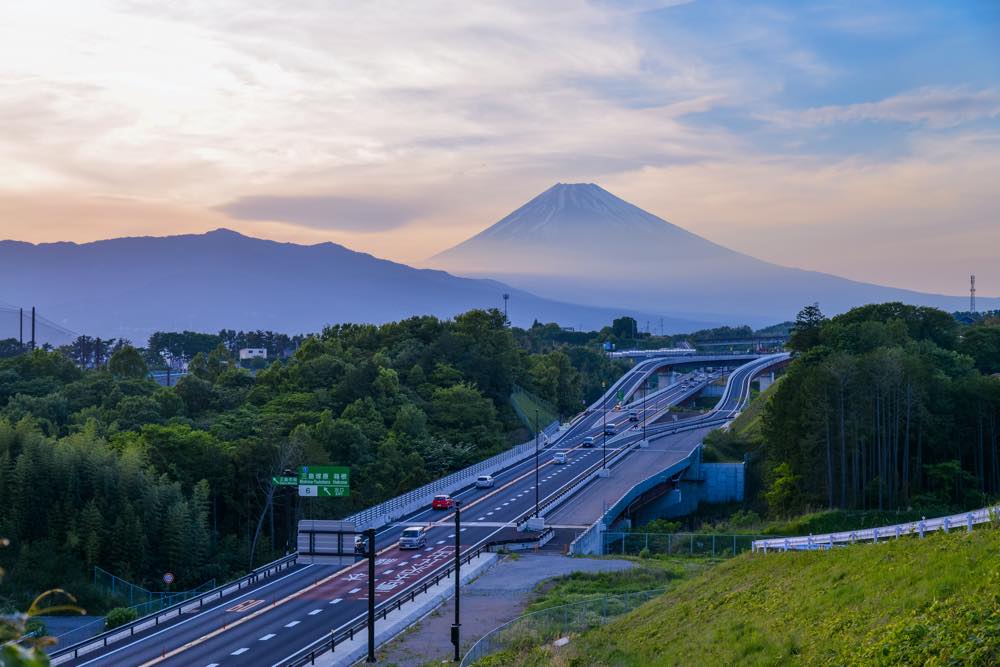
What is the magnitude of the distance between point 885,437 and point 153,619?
1804 inches

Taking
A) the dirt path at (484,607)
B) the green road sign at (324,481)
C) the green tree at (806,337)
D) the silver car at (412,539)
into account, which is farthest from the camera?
the green tree at (806,337)

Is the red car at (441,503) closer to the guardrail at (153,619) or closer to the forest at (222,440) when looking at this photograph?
the forest at (222,440)

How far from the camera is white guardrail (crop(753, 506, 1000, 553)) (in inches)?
1012

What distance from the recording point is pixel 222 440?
233 feet

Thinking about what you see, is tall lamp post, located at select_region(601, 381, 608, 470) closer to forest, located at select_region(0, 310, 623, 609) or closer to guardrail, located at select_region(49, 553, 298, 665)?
forest, located at select_region(0, 310, 623, 609)

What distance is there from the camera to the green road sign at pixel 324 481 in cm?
5028

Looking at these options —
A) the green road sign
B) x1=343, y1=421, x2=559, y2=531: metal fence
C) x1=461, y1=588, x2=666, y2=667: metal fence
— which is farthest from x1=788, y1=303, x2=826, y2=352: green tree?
x1=461, y1=588, x2=666, y2=667: metal fence

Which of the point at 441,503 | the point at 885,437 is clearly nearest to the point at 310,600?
the point at 441,503

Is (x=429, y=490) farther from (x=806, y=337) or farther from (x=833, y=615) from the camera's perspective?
(x=833, y=615)

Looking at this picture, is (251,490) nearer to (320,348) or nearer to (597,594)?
(597,594)

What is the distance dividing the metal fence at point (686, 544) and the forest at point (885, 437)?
43.9 ft

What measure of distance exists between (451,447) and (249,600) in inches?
1684

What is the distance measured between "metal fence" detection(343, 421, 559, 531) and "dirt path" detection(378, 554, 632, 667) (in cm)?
1217

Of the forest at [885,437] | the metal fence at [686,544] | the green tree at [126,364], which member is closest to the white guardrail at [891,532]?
the metal fence at [686,544]
